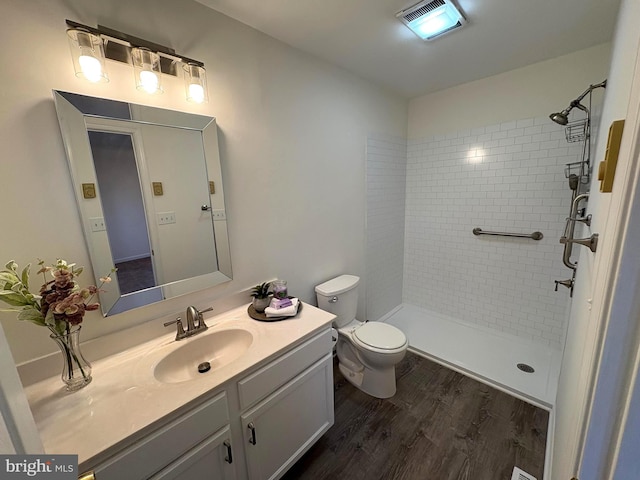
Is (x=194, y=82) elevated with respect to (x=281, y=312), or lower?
elevated

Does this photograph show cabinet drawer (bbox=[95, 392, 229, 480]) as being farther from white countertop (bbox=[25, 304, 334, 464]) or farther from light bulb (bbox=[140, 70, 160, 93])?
light bulb (bbox=[140, 70, 160, 93])

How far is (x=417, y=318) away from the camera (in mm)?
2898

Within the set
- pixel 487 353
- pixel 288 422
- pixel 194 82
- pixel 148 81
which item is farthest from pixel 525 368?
pixel 148 81

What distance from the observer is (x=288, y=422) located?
4.23 ft

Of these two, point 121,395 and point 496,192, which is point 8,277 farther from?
point 496,192

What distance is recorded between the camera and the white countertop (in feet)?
2.58

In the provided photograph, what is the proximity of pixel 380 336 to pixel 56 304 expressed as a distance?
1733 mm

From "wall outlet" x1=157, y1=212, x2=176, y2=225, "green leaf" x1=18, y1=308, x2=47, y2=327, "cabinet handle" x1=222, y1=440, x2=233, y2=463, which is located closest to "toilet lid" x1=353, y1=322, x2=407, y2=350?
"cabinet handle" x1=222, y1=440, x2=233, y2=463

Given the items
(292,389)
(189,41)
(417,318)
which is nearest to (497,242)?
(417,318)

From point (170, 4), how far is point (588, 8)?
2133 mm

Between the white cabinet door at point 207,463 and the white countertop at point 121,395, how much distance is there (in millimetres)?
215

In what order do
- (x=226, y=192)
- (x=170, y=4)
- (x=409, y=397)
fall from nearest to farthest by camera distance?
(x=170, y=4)
(x=226, y=192)
(x=409, y=397)

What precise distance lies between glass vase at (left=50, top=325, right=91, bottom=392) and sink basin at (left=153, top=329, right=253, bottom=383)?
244 mm

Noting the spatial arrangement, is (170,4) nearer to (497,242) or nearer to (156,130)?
(156,130)
